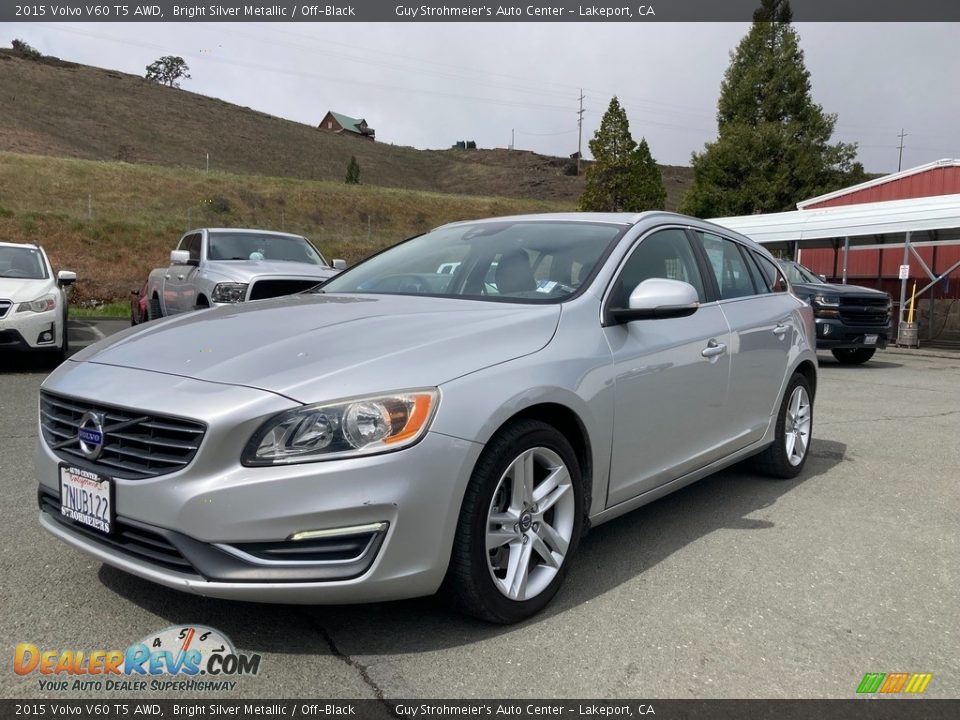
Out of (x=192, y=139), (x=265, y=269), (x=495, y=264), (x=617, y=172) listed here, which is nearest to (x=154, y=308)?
(x=265, y=269)

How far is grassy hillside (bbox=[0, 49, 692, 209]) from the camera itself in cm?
6606

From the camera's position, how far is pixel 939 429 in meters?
7.12

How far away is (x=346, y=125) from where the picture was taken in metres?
126

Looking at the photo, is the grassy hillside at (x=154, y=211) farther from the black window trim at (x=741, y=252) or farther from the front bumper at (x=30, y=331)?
the black window trim at (x=741, y=252)

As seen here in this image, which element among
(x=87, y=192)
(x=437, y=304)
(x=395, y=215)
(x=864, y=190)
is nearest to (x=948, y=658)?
(x=437, y=304)

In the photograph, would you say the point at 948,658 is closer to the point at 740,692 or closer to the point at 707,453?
the point at 740,692

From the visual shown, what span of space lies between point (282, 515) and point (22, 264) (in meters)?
8.97

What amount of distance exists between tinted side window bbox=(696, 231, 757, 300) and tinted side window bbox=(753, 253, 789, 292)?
273 mm

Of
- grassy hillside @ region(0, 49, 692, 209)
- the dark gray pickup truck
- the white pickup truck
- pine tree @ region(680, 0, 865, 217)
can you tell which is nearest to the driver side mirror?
the white pickup truck

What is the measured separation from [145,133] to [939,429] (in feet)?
255

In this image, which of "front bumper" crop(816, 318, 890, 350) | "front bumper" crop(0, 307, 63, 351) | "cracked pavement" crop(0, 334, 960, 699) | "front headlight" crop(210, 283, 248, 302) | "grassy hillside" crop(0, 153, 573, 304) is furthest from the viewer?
"grassy hillside" crop(0, 153, 573, 304)

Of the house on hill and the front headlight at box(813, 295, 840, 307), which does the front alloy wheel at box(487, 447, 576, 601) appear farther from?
the house on hill

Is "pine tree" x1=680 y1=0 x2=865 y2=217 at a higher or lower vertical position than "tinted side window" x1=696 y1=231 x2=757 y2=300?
higher

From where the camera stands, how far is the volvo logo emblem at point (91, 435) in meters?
2.68
